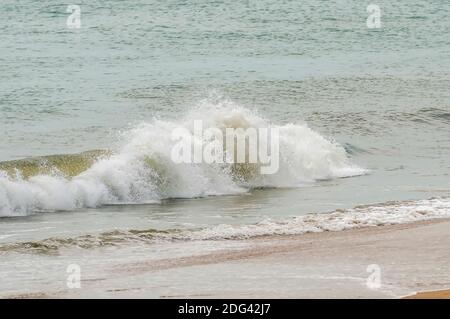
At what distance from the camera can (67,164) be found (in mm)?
15289

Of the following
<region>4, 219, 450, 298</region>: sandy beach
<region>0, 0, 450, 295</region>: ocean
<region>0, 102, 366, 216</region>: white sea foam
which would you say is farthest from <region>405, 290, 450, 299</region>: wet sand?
<region>0, 102, 366, 216</region>: white sea foam

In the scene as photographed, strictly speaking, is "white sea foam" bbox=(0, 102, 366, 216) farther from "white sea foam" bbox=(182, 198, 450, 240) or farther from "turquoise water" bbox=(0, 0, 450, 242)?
"white sea foam" bbox=(182, 198, 450, 240)

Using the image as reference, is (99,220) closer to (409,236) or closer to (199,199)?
(199,199)

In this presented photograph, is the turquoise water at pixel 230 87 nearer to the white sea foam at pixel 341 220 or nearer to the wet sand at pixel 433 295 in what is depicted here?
the white sea foam at pixel 341 220

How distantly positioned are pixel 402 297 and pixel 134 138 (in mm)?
8550

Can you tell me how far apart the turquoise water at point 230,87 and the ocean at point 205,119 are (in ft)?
0.21

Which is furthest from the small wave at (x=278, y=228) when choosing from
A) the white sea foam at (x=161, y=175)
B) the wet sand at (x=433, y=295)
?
the wet sand at (x=433, y=295)

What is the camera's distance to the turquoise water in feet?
45.1

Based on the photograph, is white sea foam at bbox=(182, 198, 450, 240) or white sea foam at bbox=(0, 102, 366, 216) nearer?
white sea foam at bbox=(182, 198, 450, 240)

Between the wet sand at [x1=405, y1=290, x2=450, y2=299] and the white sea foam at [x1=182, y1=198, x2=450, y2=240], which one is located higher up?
the wet sand at [x1=405, y1=290, x2=450, y2=299]

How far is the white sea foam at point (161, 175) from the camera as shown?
13.5 m

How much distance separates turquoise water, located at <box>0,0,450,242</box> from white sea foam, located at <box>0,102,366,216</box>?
0.37 feet

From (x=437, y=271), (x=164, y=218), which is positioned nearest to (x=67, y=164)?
(x=164, y=218)

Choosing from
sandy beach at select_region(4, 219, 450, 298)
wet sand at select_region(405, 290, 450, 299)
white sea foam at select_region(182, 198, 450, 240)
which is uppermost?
wet sand at select_region(405, 290, 450, 299)
